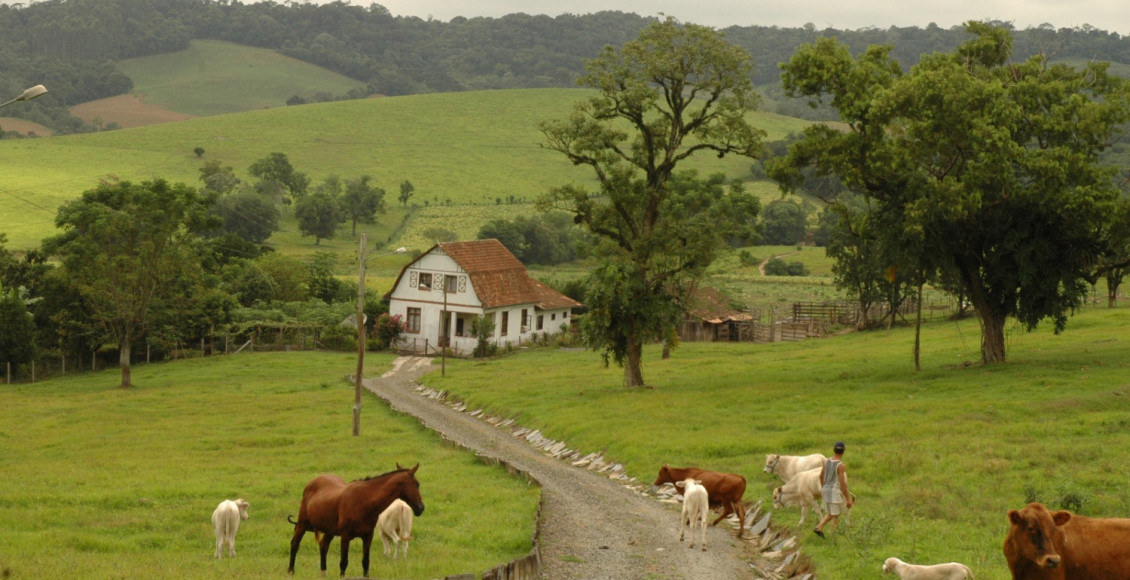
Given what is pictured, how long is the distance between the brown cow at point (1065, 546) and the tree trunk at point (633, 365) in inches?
1286

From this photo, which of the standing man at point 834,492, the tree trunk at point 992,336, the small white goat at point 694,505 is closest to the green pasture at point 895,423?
the standing man at point 834,492

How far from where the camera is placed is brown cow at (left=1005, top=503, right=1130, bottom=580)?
12766 mm

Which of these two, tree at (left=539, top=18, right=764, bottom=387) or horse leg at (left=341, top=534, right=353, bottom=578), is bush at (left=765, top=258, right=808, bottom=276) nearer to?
tree at (left=539, top=18, right=764, bottom=387)

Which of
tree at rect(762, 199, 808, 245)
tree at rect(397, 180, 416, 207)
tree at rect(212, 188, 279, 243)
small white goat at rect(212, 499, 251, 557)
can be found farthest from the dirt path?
tree at rect(397, 180, 416, 207)

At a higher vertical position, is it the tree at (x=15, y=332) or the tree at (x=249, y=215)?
the tree at (x=249, y=215)

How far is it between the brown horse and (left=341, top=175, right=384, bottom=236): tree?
122481 mm

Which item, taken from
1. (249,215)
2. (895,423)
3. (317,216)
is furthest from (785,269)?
(895,423)

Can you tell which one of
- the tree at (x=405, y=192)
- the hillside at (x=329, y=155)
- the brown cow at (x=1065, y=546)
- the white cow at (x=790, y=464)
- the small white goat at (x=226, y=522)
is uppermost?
the hillside at (x=329, y=155)

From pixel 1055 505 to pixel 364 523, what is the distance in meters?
13.5

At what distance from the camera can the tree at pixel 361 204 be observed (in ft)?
450

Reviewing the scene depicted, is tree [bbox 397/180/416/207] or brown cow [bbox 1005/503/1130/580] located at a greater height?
tree [bbox 397/180/416/207]

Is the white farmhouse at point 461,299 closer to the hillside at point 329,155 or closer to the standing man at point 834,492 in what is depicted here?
the hillside at point 329,155

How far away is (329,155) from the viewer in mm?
173500

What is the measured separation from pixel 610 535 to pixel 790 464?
4557 mm
